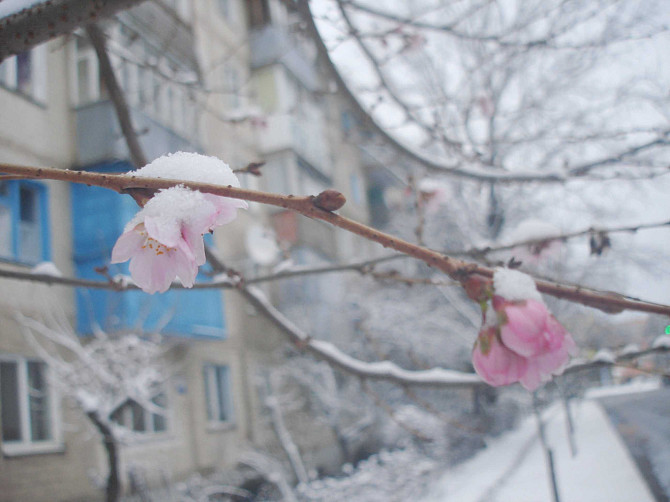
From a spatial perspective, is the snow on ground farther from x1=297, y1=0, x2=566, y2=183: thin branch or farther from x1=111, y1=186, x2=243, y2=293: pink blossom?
x1=111, y1=186, x2=243, y2=293: pink blossom

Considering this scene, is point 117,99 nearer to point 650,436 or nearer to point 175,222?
point 175,222

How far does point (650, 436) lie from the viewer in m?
11.2

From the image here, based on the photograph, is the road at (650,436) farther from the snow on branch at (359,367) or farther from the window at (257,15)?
the window at (257,15)

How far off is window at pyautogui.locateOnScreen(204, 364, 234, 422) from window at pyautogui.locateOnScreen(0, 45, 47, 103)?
510 centimetres

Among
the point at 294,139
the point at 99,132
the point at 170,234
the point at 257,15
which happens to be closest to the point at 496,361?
the point at 170,234

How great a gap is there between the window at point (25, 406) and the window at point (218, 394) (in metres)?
3.36

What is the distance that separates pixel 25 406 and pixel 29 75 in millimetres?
3964

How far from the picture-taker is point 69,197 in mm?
7277

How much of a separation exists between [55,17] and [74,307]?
255 inches

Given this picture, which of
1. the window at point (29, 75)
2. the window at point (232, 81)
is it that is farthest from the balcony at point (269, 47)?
the window at point (29, 75)

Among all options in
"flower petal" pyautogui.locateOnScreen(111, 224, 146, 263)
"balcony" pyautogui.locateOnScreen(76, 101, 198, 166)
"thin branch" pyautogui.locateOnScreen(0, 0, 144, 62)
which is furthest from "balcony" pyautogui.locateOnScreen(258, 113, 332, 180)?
"flower petal" pyautogui.locateOnScreen(111, 224, 146, 263)

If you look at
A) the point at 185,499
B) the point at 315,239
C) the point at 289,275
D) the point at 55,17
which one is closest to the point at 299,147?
the point at 315,239

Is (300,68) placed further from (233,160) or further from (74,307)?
(74,307)

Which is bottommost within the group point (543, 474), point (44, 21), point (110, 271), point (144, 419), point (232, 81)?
point (543, 474)
